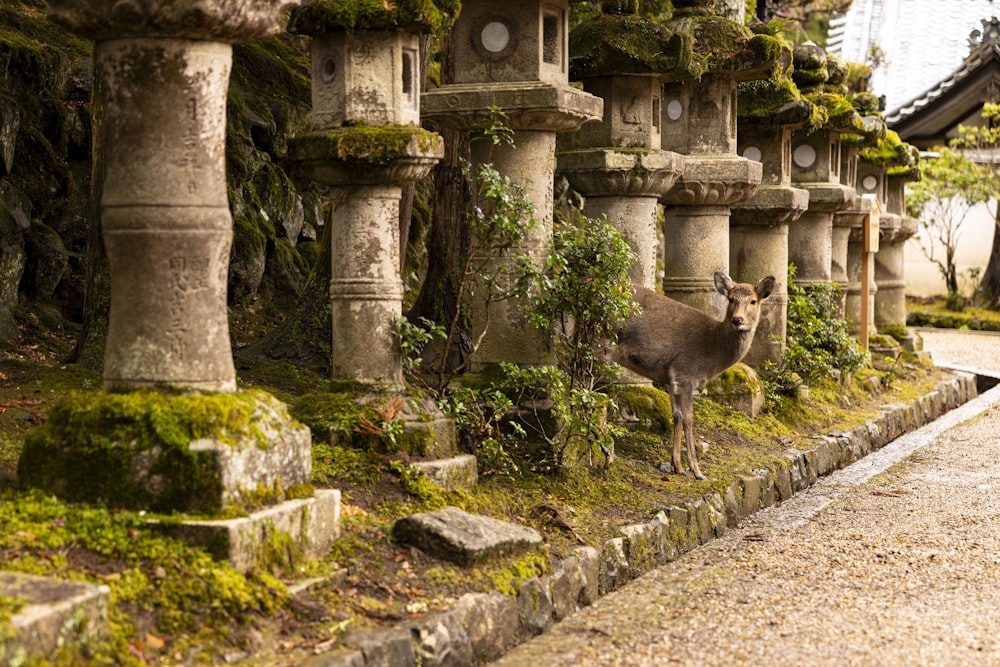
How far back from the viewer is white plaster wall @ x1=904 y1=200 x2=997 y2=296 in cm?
3372

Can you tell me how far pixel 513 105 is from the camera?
855 centimetres

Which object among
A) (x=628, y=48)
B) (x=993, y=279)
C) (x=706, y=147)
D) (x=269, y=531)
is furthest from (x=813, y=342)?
(x=993, y=279)

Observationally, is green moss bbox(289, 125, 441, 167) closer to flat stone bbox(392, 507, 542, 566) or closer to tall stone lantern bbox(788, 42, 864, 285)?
flat stone bbox(392, 507, 542, 566)

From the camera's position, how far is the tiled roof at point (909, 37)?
3691 cm

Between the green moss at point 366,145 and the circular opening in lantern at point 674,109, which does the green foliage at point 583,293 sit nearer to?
the green moss at point 366,145

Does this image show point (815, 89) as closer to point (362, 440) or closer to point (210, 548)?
point (362, 440)

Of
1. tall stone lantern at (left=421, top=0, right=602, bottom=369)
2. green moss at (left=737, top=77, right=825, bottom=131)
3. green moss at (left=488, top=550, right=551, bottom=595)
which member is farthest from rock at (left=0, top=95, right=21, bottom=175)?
green moss at (left=737, top=77, right=825, bottom=131)

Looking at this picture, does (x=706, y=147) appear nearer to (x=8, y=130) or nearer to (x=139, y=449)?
(x=8, y=130)

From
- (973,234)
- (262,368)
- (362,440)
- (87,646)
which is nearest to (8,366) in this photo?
(262,368)

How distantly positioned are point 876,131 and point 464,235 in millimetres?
8291

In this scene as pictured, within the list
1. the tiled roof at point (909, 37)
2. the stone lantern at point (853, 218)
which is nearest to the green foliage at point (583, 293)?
the stone lantern at point (853, 218)

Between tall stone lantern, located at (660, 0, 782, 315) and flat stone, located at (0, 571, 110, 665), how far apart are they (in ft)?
26.1

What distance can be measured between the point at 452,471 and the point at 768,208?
24.4ft

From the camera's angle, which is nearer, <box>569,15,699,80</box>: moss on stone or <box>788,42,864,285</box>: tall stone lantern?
<box>569,15,699,80</box>: moss on stone
